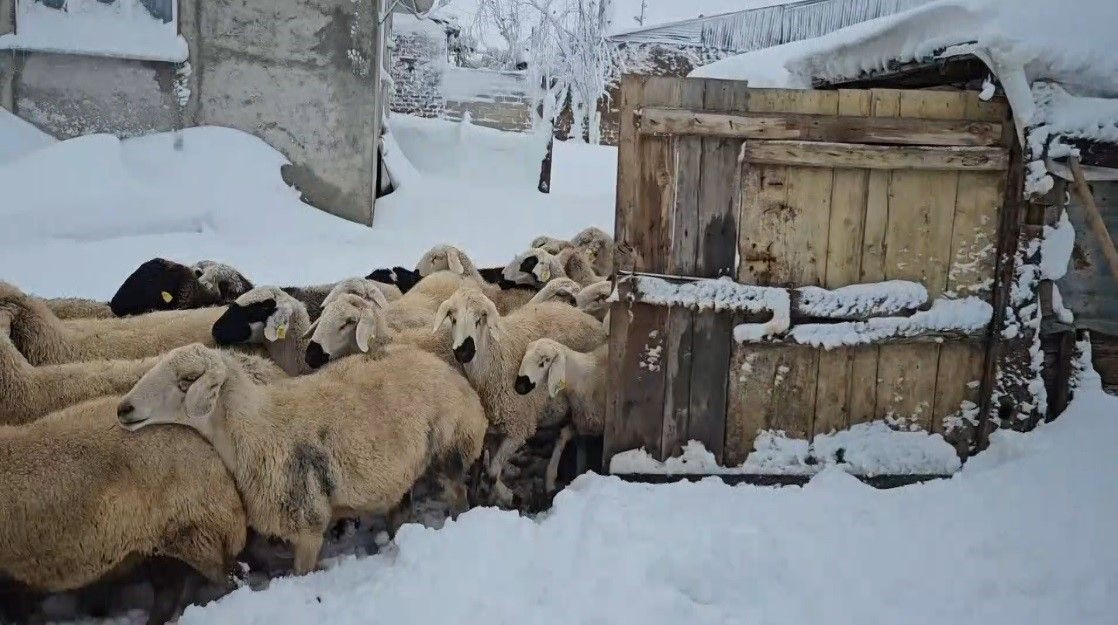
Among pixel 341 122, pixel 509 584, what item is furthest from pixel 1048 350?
pixel 341 122

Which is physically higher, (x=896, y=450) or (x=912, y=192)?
(x=912, y=192)

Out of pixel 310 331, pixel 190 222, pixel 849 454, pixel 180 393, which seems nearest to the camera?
pixel 180 393

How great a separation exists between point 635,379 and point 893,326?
1.47m

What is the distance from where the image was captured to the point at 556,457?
20.1 ft

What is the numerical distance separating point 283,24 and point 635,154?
994 cm

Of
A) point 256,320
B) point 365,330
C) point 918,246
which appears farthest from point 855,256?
point 256,320

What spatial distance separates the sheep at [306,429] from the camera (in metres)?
4.39

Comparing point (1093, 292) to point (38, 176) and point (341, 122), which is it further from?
point (38, 176)

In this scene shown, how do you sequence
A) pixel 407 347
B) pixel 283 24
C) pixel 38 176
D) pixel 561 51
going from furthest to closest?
pixel 561 51 → pixel 283 24 → pixel 38 176 → pixel 407 347

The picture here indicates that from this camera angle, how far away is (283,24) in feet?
43.7

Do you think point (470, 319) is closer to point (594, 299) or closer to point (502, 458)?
point (502, 458)

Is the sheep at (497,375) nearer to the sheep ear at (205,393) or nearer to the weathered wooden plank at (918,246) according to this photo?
the sheep ear at (205,393)

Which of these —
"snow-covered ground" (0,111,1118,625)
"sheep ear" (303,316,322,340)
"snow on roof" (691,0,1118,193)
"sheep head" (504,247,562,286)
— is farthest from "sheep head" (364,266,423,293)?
"snow on roof" (691,0,1118,193)

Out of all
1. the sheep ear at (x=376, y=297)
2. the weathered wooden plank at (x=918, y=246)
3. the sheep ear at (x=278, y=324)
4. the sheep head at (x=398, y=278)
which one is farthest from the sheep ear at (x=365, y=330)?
the weathered wooden plank at (x=918, y=246)
